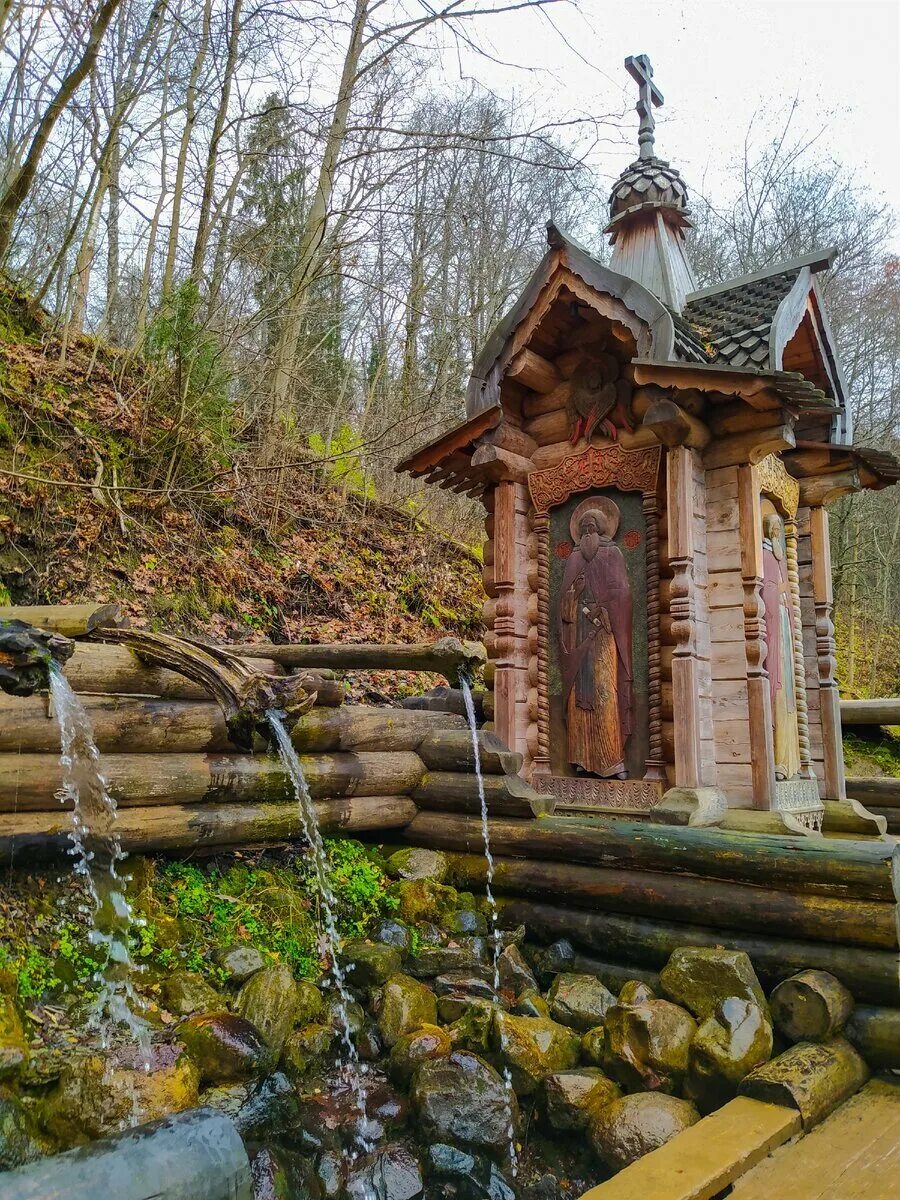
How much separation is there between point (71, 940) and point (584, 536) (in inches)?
185

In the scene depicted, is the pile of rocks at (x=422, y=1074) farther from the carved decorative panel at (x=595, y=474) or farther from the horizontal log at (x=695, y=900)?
the carved decorative panel at (x=595, y=474)

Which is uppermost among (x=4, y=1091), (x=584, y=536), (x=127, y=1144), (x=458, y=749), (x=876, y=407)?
(x=876, y=407)

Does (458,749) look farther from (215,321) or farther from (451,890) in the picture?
(215,321)

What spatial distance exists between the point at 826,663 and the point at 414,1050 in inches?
210

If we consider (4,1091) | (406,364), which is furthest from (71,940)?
(406,364)

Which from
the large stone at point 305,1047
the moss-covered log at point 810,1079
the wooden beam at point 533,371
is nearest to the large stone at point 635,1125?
the moss-covered log at point 810,1079

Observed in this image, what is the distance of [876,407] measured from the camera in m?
19.1

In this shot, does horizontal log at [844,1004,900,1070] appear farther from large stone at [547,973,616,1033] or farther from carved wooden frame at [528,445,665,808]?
carved wooden frame at [528,445,665,808]

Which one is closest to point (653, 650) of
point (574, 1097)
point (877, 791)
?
A: point (574, 1097)

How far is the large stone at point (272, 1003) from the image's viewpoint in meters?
4.11

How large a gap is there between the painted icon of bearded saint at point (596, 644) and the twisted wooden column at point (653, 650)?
0.17 meters

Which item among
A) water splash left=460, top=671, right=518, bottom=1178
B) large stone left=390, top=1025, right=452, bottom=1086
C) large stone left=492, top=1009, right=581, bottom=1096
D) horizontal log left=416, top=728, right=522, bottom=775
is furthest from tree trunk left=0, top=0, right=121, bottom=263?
large stone left=492, top=1009, right=581, bottom=1096

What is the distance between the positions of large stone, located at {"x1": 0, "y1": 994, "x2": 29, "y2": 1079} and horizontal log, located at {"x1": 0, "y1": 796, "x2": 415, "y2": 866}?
878 millimetres

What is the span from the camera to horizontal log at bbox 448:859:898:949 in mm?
4418
